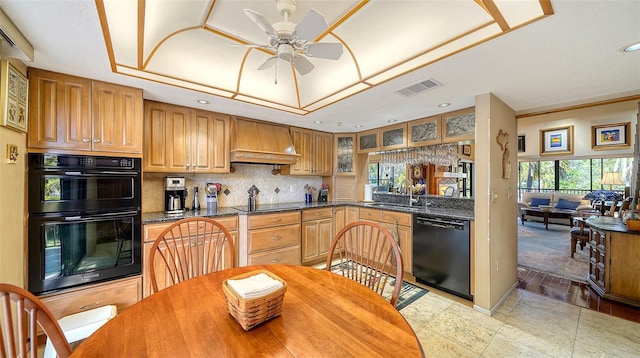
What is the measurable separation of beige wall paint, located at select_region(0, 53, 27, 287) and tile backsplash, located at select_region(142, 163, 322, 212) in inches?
42.5

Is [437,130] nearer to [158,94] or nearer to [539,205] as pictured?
[158,94]

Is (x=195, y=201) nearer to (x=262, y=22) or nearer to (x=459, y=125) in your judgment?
(x=262, y=22)

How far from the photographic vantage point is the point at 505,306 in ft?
8.80

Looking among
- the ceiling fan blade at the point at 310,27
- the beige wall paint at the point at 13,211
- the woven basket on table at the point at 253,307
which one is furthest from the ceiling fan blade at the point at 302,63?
the beige wall paint at the point at 13,211

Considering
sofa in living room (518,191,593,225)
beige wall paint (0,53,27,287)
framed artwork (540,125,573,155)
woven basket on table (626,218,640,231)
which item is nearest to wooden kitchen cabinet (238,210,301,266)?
beige wall paint (0,53,27,287)

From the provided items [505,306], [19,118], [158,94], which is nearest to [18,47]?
[19,118]

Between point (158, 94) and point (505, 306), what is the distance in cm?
439

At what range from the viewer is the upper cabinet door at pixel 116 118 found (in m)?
2.28

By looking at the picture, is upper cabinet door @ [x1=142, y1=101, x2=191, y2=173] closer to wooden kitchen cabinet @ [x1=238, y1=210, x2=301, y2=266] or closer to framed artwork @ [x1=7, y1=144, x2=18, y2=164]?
framed artwork @ [x1=7, y1=144, x2=18, y2=164]

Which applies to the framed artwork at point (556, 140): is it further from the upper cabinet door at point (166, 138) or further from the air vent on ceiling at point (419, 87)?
the upper cabinet door at point (166, 138)

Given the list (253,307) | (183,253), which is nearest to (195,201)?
(183,253)

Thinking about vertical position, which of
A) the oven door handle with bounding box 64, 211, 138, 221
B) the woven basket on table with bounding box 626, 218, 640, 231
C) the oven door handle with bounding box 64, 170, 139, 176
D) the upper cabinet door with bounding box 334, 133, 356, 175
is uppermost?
the upper cabinet door with bounding box 334, 133, 356, 175

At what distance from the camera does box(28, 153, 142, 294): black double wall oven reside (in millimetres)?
2016

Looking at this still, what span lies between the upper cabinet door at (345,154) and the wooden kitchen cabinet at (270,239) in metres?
1.38
